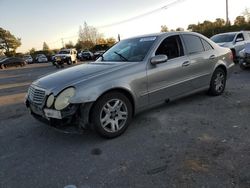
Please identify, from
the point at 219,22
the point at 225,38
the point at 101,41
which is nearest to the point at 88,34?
the point at 101,41

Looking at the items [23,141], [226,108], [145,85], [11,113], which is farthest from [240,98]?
[11,113]

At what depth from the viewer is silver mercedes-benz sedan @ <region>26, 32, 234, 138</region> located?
14.0 feet

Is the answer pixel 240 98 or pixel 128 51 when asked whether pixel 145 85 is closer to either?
pixel 128 51

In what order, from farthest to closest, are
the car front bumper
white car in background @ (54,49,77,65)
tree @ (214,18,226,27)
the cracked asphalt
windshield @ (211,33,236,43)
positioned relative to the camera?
1. tree @ (214,18,226,27)
2. white car in background @ (54,49,77,65)
3. windshield @ (211,33,236,43)
4. the car front bumper
5. the cracked asphalt

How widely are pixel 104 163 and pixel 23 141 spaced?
1.80 m

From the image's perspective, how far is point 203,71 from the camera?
6238mm

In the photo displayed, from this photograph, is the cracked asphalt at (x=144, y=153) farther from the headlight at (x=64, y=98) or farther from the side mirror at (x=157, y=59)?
the side mirror at (x=157, y=59)

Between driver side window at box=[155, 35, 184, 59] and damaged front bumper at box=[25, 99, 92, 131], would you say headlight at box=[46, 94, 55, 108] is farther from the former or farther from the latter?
driver side window at box=[155, 35, 184, 59]

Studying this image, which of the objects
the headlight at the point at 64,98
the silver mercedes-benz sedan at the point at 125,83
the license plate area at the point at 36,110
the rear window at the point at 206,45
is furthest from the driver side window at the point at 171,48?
the license plate area at the point at 36,110

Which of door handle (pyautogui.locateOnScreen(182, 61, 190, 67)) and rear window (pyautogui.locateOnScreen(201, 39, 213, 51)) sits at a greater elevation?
rear window (pyautogui.locateOnScreen(201, 39, 213, 51))

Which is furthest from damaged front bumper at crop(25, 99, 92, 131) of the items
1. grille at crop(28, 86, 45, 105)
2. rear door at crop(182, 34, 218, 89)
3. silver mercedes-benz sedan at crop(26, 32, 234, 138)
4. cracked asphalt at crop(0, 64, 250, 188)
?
rear door at crop(182, 34, 218, 89)

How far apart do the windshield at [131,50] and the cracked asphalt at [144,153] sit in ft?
3.96

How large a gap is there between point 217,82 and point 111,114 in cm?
334

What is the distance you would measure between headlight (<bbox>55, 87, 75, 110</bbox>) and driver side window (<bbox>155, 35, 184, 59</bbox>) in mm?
1869
